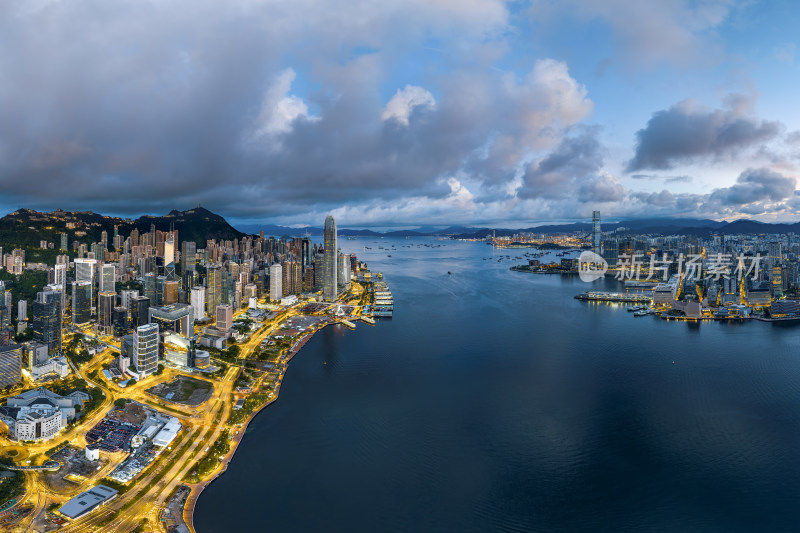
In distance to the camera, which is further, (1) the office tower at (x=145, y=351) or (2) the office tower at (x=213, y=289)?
(2) the office tower at (x=213, y=289)

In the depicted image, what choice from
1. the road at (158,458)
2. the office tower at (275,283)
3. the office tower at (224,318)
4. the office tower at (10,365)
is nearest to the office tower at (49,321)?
the road at (158,458)

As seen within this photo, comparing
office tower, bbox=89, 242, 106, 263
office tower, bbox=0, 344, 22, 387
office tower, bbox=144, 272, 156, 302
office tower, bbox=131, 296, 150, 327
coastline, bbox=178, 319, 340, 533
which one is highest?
office tower, bbox=89, 242, 106, 263

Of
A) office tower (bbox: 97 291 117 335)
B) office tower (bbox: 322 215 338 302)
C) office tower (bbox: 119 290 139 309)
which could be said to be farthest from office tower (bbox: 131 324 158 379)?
office tower (bbox: 322 215 338 302)

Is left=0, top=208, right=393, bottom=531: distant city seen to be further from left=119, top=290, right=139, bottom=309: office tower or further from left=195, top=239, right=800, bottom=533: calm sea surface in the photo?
left=195, top=239, right=800, bottom=533: calm sea surface

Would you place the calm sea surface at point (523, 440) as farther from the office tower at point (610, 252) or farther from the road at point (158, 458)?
the office tower at point (610, 252)

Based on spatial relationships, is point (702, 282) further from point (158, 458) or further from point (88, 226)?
point (88, 226)

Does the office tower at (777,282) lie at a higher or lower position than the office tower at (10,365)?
higher
